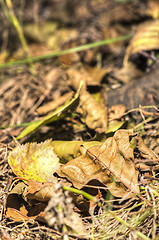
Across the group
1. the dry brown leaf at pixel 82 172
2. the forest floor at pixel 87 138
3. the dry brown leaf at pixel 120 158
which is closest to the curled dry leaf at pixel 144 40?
the forest floor at pixel 87 138

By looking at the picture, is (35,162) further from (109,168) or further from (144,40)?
(144,40)

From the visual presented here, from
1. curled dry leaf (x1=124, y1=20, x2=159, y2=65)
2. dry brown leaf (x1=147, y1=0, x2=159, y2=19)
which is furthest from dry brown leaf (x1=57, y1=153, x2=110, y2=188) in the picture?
dry brown leaf (x1=147, y1=0, x2=159, y2=19)

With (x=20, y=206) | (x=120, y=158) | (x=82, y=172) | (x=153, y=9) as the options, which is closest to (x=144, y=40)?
(x=153, y=9)

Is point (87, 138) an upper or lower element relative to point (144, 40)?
lower

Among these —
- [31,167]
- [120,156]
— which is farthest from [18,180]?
[120,156]

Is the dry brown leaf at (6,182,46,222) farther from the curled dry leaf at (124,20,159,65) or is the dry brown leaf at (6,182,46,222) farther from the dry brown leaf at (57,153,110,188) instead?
the curled dry leaf at (124,20,159,65)

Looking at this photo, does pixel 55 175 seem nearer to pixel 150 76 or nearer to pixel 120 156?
pixel 120 156
